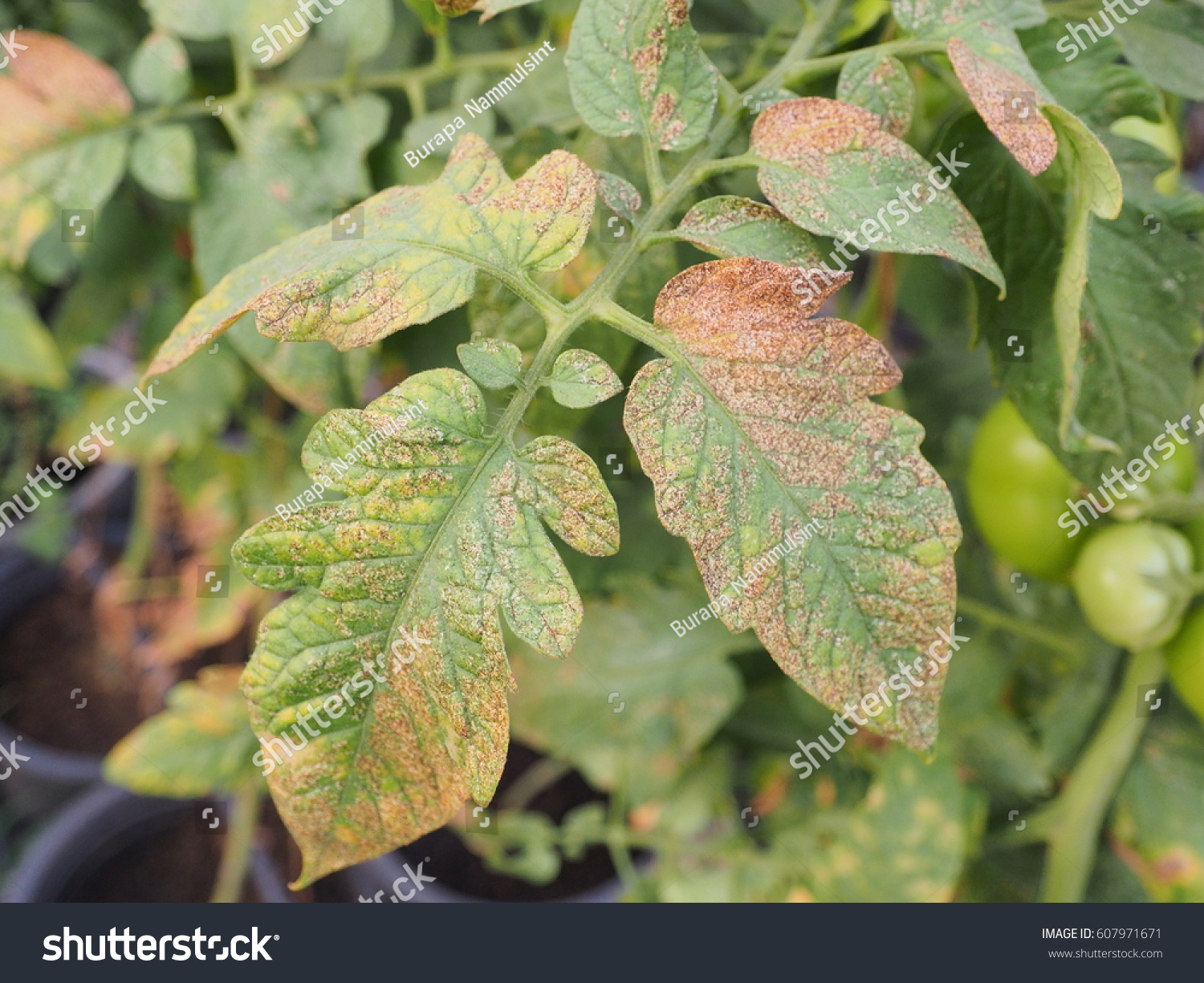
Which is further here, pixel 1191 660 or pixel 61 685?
pixel 61 685

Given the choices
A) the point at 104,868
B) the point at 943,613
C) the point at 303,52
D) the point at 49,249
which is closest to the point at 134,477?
the point at 104,868

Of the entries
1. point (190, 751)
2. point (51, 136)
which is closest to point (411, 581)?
point (51, 136)

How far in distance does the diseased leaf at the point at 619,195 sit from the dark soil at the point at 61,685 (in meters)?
1.01

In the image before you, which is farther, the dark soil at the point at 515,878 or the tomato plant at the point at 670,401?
the dark soil at the point at 515,878

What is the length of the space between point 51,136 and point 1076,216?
561 mm

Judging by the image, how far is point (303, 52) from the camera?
0.66 m

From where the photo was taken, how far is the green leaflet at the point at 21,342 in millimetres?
662

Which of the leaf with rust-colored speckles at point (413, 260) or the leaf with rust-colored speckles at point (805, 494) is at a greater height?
the leaf with rust-colored speckles at point (413, 260)

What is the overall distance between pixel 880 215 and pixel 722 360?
0.08 metres

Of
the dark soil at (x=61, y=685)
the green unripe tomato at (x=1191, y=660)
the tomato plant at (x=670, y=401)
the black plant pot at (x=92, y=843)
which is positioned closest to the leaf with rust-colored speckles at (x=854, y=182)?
the tomato plant at (x=670, y=401)

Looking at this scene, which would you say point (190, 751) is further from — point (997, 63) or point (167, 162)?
point (997, 63)

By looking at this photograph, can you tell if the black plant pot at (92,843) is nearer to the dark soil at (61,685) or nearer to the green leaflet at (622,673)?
the dark soil at (61,685)

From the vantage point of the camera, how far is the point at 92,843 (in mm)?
1032

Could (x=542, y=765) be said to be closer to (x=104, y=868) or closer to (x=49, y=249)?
(x=104, y=868)
